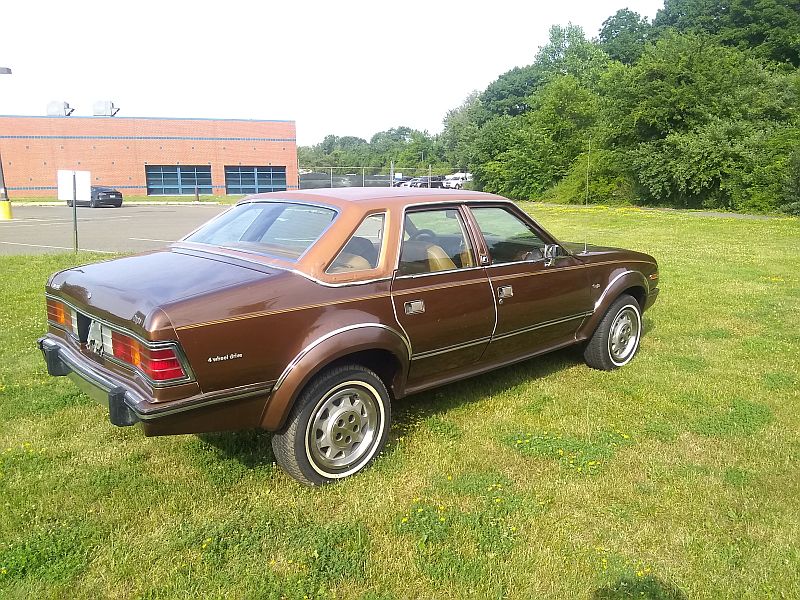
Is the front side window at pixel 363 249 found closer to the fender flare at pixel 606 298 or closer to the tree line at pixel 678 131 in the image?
the fender flare at pixel 606 298

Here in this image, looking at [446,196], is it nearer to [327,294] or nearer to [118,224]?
[327,294]

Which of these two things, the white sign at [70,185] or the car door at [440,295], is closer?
the car door at [440,295]

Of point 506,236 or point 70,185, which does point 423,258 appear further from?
point 70,185

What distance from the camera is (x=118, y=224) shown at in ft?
68.9

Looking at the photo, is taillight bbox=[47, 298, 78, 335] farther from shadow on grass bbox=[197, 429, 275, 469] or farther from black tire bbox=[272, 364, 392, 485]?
black tire bbox=[272, 364, 392, 485]

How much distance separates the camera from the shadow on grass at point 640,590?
2699 mm

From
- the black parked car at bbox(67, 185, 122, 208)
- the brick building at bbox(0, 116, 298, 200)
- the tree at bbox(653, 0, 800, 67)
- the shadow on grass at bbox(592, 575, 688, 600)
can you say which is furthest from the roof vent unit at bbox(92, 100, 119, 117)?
the shadow on grass at bbox(592, 575, 688, 600)

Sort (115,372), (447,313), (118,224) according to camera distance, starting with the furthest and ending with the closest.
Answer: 1. (118,224)
2. (447,313)
3. (115,372)

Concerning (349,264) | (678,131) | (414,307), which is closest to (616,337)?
(414,307)

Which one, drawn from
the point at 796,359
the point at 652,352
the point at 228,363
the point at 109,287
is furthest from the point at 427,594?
the point at 796,359

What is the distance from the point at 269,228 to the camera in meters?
4.10

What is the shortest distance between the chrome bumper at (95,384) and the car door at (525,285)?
94.6 inches

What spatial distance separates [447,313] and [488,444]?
3.04 feet

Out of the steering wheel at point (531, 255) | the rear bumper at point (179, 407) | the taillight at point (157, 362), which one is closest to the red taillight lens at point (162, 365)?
the taillight at point (157, 362)
